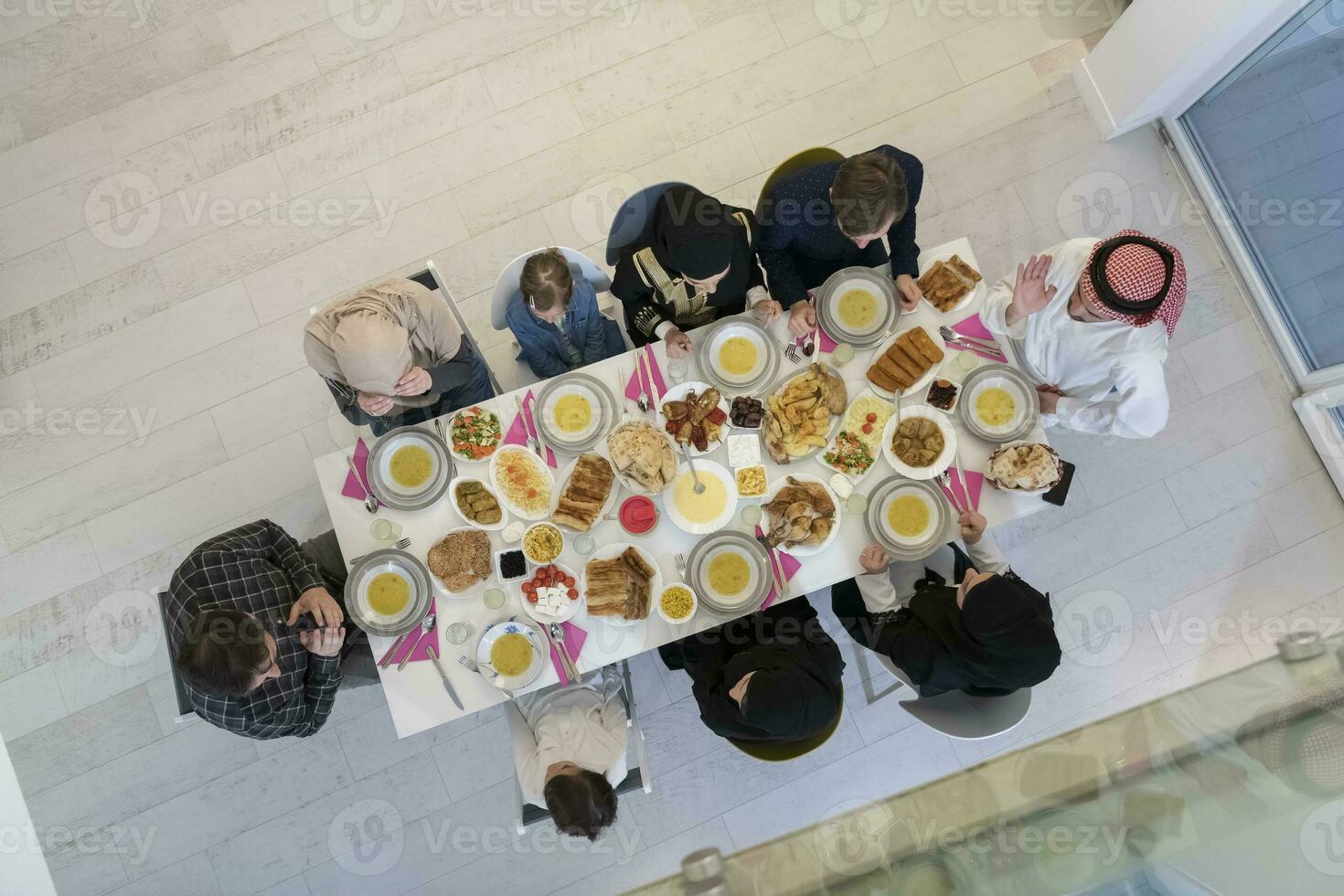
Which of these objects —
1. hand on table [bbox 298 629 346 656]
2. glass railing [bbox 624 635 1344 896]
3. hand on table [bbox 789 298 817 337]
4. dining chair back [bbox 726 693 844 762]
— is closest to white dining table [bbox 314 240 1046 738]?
hand on table [bbox 789 298 817 337]

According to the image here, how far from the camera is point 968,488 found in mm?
2885

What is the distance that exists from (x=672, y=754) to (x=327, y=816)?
1.73m

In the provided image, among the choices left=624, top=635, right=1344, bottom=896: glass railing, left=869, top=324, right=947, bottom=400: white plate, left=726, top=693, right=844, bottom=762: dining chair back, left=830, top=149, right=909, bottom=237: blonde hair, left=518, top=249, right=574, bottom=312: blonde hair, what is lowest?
left=624, top=635, right=1344, bottom=896: glass railing

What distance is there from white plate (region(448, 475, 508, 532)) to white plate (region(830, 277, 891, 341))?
1464mm

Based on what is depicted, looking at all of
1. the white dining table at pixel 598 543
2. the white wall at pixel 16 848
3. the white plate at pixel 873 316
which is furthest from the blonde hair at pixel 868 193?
the white wall at pixel 16 848

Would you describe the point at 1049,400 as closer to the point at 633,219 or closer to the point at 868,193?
the point at 868,193

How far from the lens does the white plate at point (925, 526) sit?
285cm

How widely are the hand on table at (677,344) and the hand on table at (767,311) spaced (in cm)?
29

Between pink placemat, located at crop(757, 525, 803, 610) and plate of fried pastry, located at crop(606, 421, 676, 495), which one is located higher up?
plate of fried pastry, located at crop(606, 421, 676, 495)

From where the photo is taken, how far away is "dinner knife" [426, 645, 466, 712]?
2803 mm

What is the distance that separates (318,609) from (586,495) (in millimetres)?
1121

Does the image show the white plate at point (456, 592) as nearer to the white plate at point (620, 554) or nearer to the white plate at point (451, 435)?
the white plate at point (451, 435)

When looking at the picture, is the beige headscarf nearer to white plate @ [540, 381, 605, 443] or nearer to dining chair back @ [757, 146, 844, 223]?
white plate @ [540, 381, 605, 443]

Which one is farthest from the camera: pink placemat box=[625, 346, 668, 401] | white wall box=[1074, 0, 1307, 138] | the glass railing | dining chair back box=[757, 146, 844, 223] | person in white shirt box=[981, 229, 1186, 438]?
white wall box=[1074, 0, 1307, 138]
